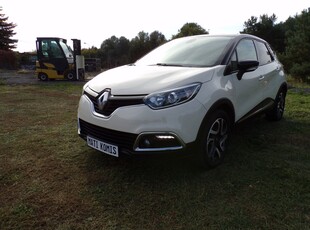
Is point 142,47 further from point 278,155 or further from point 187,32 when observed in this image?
point 278,155

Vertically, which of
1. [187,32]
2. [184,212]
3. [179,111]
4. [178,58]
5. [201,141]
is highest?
[187,32]

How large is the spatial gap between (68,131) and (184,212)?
295cm

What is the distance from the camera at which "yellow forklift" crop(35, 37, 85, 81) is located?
1577 cm

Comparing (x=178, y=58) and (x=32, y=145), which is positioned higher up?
(x=178, y=58)

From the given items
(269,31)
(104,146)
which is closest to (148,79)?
(104,146)

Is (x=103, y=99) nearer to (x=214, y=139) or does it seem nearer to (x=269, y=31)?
(x=214, y=139)

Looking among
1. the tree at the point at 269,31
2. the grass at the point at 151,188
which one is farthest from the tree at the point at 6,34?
the grass at the point at 151,188

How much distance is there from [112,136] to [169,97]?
0.69m

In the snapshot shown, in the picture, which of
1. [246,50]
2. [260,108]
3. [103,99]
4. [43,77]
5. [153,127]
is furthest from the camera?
[43,77]

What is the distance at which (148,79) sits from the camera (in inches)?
126

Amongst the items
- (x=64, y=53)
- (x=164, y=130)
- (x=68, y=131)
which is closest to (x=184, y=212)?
(x=164, y=130)

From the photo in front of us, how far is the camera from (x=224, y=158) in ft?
12.3

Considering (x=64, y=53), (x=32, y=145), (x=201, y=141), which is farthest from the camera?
(x=64, y=53)

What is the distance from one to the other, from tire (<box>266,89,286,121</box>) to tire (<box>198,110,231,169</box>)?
86.4 inches
